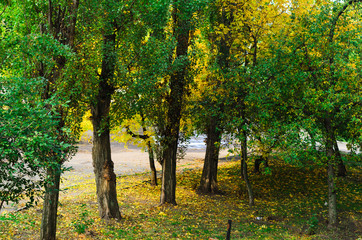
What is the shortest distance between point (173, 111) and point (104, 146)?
3.55 m

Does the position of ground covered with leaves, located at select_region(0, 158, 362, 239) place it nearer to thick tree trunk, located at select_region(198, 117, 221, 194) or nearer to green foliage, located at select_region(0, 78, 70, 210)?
thick tree trunk, located at select_region(198, 117, 221, 194)

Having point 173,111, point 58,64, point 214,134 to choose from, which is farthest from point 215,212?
point 58,64

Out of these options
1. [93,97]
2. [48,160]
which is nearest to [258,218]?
[93,97]

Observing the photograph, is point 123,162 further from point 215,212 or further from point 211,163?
point 215,212

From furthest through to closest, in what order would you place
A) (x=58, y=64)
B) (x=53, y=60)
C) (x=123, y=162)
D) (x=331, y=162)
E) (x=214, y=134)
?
(x=123, y=162)
(x=214, y=134)
(x=331, y=162)
(x=58, y=64)
(x=53, y=60)

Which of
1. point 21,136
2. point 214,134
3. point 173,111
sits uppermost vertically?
point 173,111

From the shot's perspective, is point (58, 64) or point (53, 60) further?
point (58, 64)

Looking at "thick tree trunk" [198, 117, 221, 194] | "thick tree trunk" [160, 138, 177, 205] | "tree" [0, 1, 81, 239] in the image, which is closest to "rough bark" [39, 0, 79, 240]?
"tree" [0, 1, 81, 239]

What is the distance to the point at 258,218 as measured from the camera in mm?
15078

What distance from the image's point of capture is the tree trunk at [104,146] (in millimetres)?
11945

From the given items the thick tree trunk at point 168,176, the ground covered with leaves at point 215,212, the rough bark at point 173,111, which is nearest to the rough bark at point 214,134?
the ground covered with leaves at point 215,212

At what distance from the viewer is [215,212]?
1546 cm

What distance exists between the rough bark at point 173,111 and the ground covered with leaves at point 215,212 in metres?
1.03

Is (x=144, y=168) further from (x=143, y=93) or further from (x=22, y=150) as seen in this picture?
(x=22, y=150)
